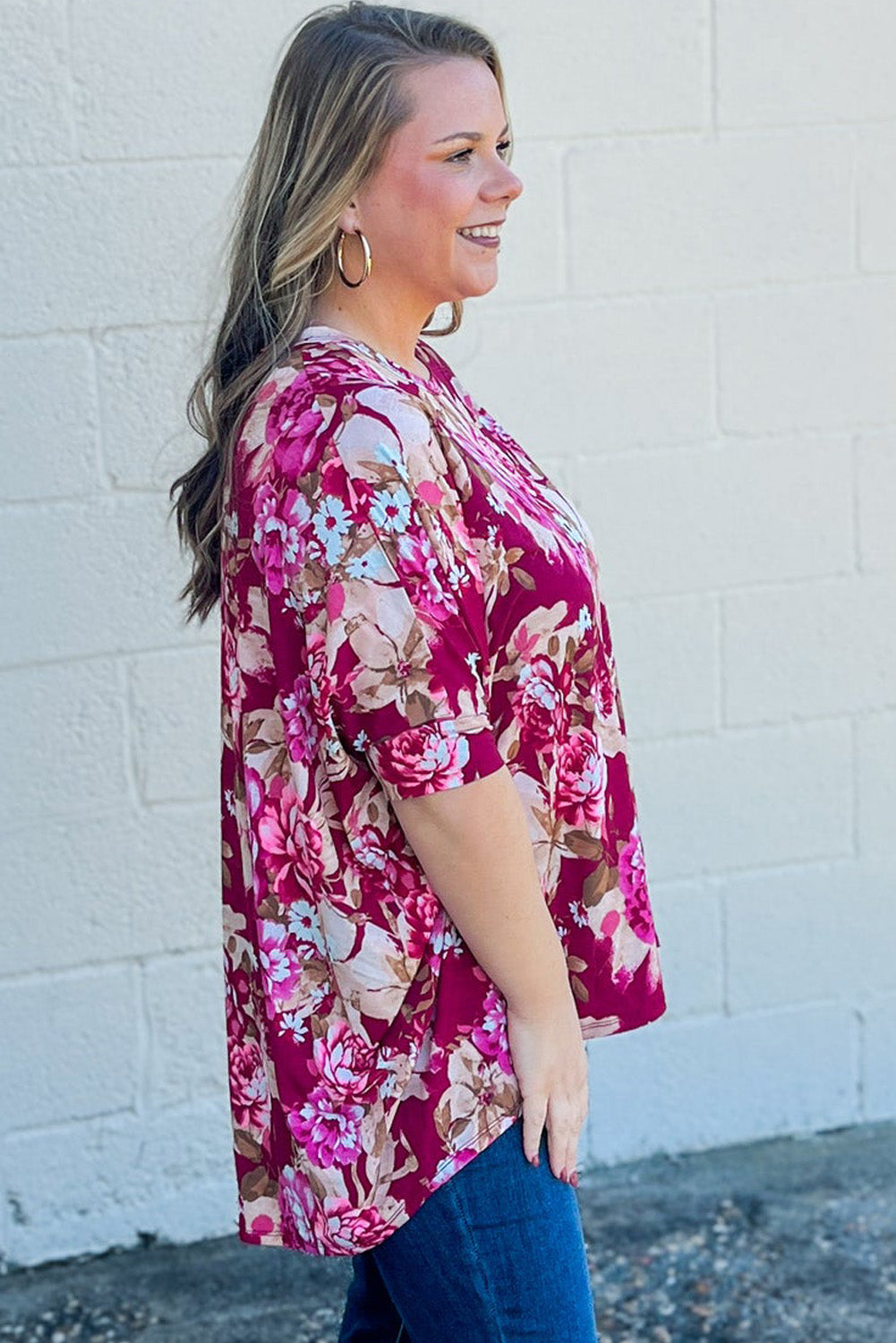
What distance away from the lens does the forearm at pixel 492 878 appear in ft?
4.75

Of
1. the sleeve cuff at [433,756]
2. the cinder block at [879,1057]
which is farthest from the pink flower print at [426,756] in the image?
the cinder block at [879,1057]

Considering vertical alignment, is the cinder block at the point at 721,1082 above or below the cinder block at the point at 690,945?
below

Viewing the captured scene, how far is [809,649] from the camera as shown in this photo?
2906mm

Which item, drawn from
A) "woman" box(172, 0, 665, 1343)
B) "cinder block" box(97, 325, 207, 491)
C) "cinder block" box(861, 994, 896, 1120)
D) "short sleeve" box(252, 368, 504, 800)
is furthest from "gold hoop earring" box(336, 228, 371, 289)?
"cinder block" box(861, 994, 896, 1120)

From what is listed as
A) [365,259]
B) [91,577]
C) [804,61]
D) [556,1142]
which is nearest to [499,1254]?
[556,1142]

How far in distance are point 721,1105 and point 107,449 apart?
5.24 ft

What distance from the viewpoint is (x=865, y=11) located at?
2727mm

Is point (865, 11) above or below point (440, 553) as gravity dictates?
above

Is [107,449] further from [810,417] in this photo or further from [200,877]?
[810,417]

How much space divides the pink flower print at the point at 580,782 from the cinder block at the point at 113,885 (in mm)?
1120

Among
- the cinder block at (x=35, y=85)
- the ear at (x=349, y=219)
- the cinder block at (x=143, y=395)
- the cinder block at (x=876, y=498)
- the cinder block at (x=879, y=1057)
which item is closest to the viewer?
the ear at (x=349, y=219)

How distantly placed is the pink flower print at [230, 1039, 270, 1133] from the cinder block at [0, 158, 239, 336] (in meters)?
1.18

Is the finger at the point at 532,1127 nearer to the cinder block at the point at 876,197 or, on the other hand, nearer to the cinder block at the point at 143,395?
the cinder block at the point at 143,395

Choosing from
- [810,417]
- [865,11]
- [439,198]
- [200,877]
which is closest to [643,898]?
[439,198]
